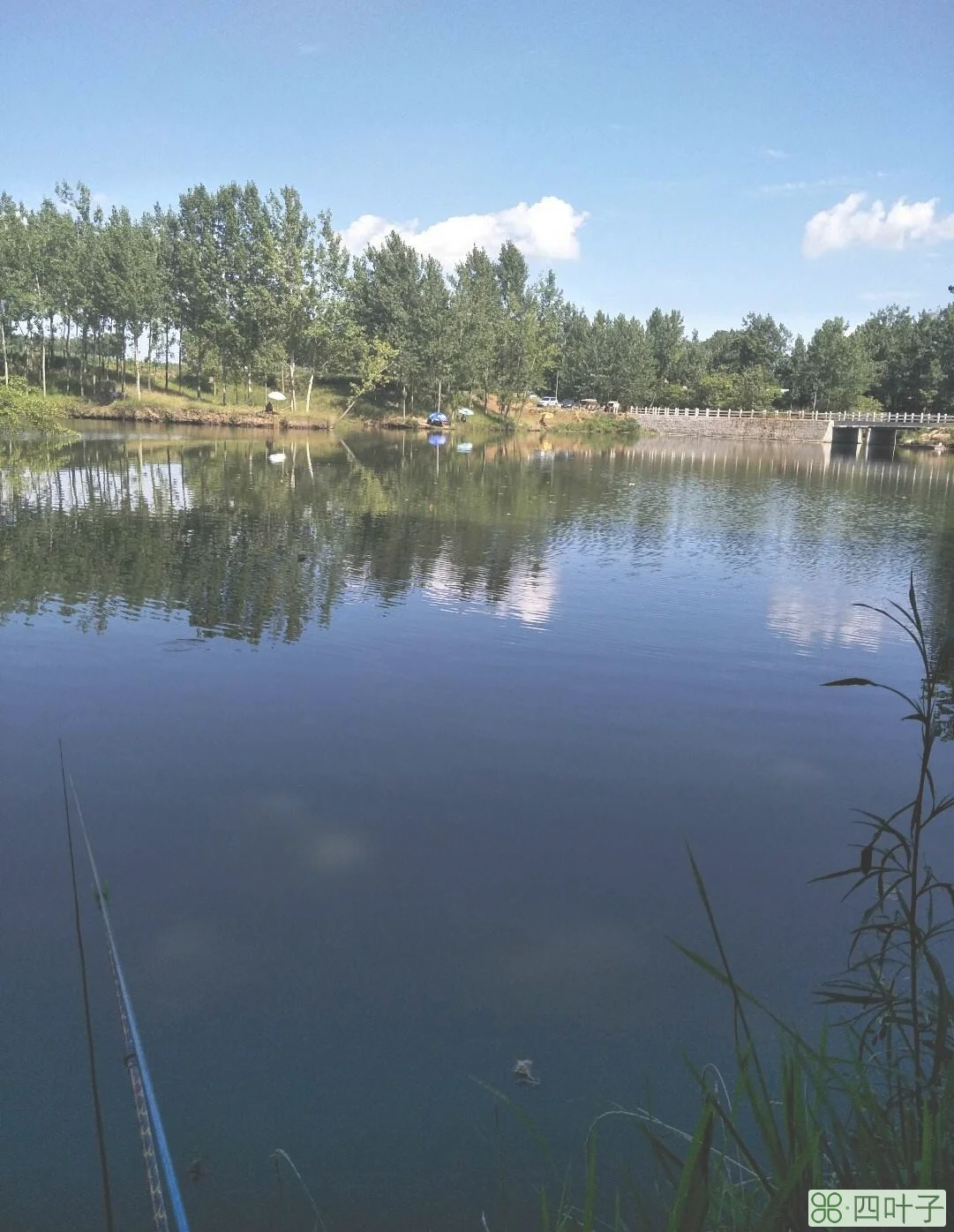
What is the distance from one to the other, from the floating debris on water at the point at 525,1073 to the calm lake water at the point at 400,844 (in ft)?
0.19

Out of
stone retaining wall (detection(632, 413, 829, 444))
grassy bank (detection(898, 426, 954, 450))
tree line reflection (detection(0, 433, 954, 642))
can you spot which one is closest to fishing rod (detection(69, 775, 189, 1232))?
tree line reflection (detection(0, 433, 954, 642))

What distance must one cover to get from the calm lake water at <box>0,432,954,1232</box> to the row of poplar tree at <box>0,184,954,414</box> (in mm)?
50542

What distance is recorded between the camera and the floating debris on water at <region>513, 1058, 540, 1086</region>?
4.63m

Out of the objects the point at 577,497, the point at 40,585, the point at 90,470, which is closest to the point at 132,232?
the point at 90,470

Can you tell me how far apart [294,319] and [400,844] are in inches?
2451

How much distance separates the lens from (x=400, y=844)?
7.05 m

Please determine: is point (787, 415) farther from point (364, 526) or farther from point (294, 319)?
point (364, 526)

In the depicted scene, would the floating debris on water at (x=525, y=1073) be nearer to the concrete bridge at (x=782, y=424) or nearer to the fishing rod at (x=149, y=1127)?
the fishing rod at (x=149, y=1127)

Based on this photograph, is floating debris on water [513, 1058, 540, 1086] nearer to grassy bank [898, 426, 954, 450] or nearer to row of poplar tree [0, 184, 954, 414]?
row of poplar tree [0, 184, 954, 414]

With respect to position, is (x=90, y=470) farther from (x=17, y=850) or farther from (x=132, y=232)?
(x=132, y=232)

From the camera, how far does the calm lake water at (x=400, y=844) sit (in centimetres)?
434

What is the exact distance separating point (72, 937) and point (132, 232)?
71121 millimetres

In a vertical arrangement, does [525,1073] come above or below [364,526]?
below

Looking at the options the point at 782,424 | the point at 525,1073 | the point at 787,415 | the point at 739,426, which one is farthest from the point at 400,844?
the point at 787,415
